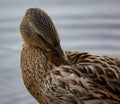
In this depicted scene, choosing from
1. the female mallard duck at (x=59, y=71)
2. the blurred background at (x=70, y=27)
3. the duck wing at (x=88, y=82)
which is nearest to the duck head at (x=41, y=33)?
the female mallard duck at (x=59, y=71)

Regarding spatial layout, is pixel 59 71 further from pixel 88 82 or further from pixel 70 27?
pixel 70 27

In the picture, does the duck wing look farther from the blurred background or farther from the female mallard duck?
the blurred background

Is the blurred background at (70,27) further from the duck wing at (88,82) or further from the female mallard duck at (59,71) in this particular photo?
the duck wing at (88,82)

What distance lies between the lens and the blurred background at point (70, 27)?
690 centimetres

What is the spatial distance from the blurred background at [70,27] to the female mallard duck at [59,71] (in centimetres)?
94

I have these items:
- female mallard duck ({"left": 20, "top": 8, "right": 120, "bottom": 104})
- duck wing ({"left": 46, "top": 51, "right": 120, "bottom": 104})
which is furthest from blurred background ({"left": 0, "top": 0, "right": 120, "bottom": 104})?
duck wing ({"left": 46, "top": 51, "right": 120, "bottom": 104})

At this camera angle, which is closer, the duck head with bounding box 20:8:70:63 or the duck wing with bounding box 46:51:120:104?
the duck wing with bounding box 46:51:120:104

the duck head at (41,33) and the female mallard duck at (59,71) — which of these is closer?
the female mallard duck at (59,71)

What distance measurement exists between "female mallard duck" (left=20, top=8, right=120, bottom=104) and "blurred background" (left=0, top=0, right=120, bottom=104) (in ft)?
3.10

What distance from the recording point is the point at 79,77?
205 inches

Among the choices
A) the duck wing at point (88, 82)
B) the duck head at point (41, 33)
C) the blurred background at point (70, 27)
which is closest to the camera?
the duck wing at point (88, 82)

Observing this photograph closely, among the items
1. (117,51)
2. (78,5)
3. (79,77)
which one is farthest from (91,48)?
(79,77)

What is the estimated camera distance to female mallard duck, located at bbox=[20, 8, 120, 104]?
5152mm

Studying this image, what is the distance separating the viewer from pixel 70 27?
7508 mm
